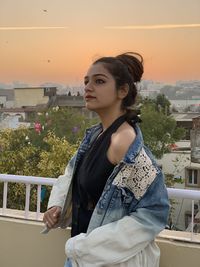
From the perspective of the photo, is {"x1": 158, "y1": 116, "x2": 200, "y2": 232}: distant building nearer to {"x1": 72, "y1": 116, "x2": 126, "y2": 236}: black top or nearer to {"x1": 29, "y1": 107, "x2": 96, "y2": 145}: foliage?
{"x1": 29, "y1": 107, "x2": 96, "y2": 145}: foliage

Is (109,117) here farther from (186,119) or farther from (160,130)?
(160,130)

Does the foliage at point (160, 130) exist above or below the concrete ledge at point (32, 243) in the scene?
above

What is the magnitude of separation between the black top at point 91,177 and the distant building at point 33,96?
6.12 ft

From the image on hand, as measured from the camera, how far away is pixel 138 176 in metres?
0.87

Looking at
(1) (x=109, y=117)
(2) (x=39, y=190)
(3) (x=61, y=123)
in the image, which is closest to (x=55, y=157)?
(3) (x=61, y=123)

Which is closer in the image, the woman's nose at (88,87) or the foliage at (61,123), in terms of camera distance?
the woman's nose at (88,87)

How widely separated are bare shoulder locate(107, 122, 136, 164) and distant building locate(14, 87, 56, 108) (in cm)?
193

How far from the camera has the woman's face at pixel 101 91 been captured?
2.95 feet

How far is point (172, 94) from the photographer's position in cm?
243

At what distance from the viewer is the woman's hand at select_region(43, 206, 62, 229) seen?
3.45 ft

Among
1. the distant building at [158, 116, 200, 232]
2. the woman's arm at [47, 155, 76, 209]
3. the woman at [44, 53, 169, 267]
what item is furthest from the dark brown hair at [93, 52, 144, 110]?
the distant building at [158, 116, 200, 232]

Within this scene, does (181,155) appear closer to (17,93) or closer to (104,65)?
(17,93)

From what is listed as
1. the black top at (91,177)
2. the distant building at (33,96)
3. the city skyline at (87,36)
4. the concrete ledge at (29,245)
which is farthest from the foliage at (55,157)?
the black top at (91,177)

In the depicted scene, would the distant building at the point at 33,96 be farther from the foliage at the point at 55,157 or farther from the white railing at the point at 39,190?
the white railing at the point at 39,190
